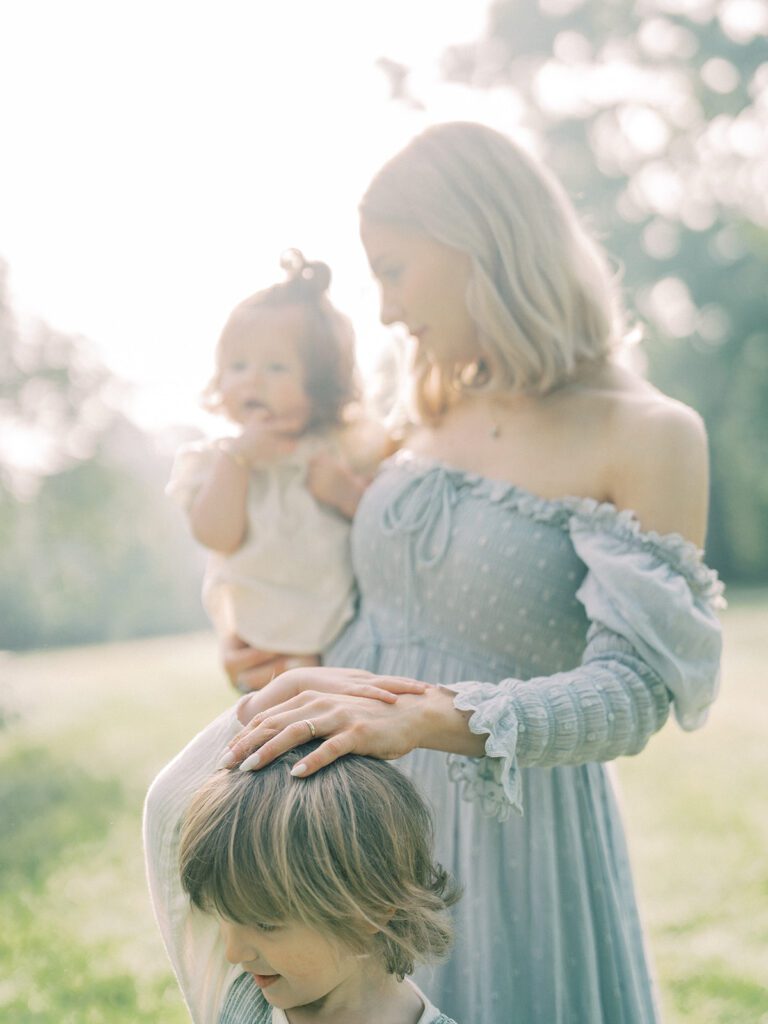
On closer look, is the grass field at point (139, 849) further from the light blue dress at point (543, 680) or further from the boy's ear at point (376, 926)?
the boy's ear at point (376, 926)

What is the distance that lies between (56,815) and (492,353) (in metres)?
5.11

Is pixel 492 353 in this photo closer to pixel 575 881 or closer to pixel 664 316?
pixel 575 881

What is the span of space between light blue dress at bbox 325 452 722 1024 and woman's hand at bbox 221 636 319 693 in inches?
7.6

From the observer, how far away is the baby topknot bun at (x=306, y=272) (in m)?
2.52

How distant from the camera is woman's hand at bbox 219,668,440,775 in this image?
4.53 ft

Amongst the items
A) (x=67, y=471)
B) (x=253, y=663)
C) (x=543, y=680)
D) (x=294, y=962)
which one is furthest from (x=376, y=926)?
(x=67, y=471)

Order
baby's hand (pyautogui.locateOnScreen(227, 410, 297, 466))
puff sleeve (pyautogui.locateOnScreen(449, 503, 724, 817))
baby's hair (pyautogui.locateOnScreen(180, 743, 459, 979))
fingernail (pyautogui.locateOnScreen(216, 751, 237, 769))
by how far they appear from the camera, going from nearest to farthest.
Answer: baby's hair (pyautogui.locateOnScreen(180, 743, 459, 979)) < fingernail (pyautogui.locateOnScreen(216, 751, 237, 769)) < puff sleeve (pyautogui.locateOnScreen(449, 503, 724, 817)) < baby's hand (pyautogui.locateOnScreen(227, 410, 297, 466))

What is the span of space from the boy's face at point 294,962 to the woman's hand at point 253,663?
0.83m

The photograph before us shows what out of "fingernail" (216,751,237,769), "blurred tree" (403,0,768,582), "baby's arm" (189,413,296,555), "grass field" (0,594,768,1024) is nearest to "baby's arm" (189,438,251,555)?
"baby's arm" (189,413,296,555)

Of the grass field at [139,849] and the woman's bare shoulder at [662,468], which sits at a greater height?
the woman's bare shoulder at [662,468]

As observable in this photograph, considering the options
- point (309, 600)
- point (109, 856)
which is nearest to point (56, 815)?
point (109, 856)

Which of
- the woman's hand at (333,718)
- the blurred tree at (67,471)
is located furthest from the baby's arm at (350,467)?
the blurred tree at (67,471)

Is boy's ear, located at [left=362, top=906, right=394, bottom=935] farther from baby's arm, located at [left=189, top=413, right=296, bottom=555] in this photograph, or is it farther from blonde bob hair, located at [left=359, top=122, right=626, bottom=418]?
baby's arm, located at [left=189, top=413, right=296, bottom=555]

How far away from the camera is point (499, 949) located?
182 cm
